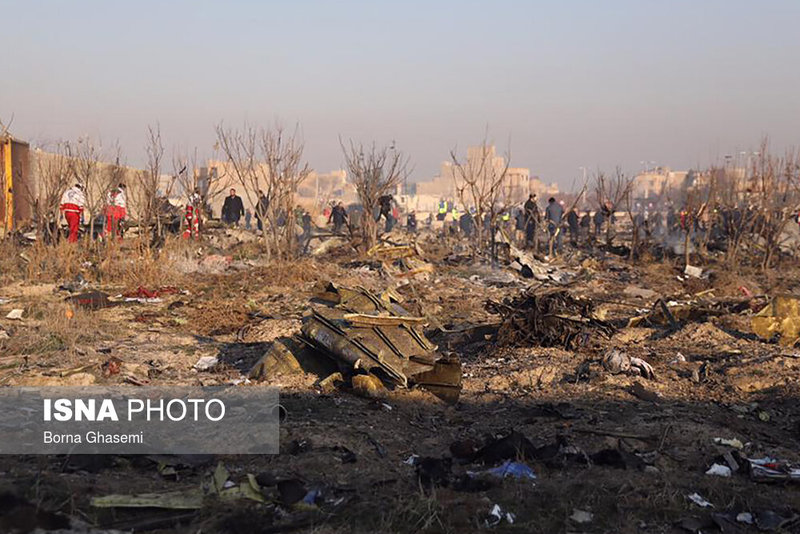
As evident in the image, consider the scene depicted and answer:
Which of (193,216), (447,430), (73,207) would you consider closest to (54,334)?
(447,430)

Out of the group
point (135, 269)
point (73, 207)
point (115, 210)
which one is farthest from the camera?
point (115, 210)

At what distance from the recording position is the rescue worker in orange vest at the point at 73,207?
14.1 metres

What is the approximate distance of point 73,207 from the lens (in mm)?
14242

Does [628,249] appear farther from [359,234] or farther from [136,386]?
[136,386]

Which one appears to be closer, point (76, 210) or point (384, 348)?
point (384, 348)

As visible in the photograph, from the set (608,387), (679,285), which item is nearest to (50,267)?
(608,387)

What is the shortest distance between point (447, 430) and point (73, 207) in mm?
11273

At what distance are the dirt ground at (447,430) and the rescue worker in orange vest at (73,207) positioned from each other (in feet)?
11.8

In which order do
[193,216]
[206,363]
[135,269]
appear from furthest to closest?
[193,216]
[135,269]
[206,363]

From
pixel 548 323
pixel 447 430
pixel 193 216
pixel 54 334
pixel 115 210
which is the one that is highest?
pixel 115 210

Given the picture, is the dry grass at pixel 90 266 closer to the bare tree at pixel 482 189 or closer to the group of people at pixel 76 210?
the group of people at pixel 76 210

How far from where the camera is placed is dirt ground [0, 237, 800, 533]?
11.8 ft

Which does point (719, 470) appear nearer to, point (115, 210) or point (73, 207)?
point (73, 207)

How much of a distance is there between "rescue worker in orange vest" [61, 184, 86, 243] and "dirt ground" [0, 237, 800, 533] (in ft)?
11.8
